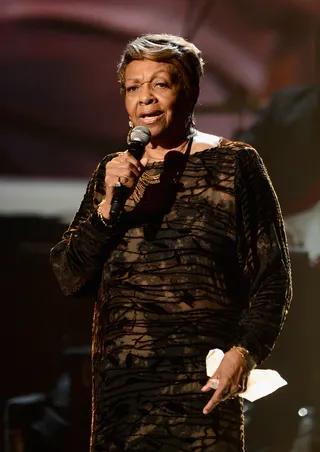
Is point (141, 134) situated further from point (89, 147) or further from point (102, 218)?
point (89, 147)

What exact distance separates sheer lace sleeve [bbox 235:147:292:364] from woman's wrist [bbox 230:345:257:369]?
22 millimetres

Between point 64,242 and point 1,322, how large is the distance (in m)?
1.37

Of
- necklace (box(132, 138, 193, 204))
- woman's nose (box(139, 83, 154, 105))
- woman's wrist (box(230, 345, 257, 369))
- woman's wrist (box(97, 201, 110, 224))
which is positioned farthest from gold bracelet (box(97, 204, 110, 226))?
woman's wrist (box(230, 345, 257, 369))

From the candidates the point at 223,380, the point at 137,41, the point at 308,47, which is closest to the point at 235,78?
the point at 308,47

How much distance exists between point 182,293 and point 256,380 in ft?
0.68

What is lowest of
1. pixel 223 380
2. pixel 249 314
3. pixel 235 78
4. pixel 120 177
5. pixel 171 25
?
pixel 223 380

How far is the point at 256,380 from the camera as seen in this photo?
1.40 meters

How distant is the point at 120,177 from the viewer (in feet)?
4.50

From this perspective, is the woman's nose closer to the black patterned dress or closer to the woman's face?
the woman's face

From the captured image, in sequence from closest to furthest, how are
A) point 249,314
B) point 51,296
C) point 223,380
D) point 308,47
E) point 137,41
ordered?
1. point 223,380
2. point 249,314
3. point 137,41
4. point 308,47
5. point 51,296

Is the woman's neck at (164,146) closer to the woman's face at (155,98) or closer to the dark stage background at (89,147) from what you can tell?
the woman's face at (155,98)

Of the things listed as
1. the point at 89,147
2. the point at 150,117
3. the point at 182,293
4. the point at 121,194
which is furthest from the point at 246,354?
the point at 89,147

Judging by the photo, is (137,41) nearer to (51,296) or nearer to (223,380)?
(223,380)

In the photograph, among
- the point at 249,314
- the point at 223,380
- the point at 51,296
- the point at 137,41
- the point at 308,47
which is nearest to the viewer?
the point at 223,380
